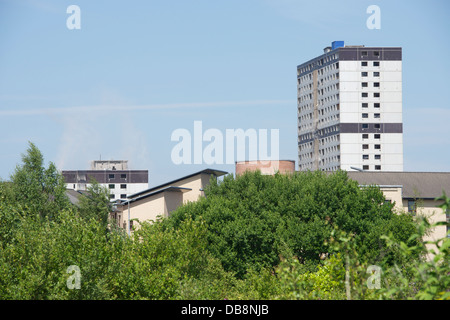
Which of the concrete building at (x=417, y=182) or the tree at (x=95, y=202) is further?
the concrete building at (x=417, y=182)

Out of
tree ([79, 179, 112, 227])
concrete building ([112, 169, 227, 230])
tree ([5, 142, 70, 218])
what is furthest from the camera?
concrete building ([112, 169, 227, 230])

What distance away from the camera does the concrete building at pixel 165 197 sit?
8906 cm

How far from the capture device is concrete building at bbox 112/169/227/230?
292ft

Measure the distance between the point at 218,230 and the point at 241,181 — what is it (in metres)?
8.30

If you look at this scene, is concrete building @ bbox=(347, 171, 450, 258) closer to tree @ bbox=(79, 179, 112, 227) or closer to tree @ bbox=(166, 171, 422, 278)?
tree @ bbox=(166, 171, 422, 278)

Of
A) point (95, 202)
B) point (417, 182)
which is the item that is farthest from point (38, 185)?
point (417, 182)

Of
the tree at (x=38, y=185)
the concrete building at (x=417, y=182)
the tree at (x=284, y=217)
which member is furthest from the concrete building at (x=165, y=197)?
the concrete building at (x=417, y=182)

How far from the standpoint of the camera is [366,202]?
69.9m

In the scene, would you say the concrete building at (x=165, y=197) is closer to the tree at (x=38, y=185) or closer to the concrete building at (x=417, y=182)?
the tree at (x=38, y=185)

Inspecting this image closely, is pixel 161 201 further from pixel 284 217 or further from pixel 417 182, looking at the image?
pixel 417 182

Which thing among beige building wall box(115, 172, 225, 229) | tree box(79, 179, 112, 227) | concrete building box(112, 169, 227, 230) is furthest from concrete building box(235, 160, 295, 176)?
tree box(79, 179, 112, 227)

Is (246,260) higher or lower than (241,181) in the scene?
lower
